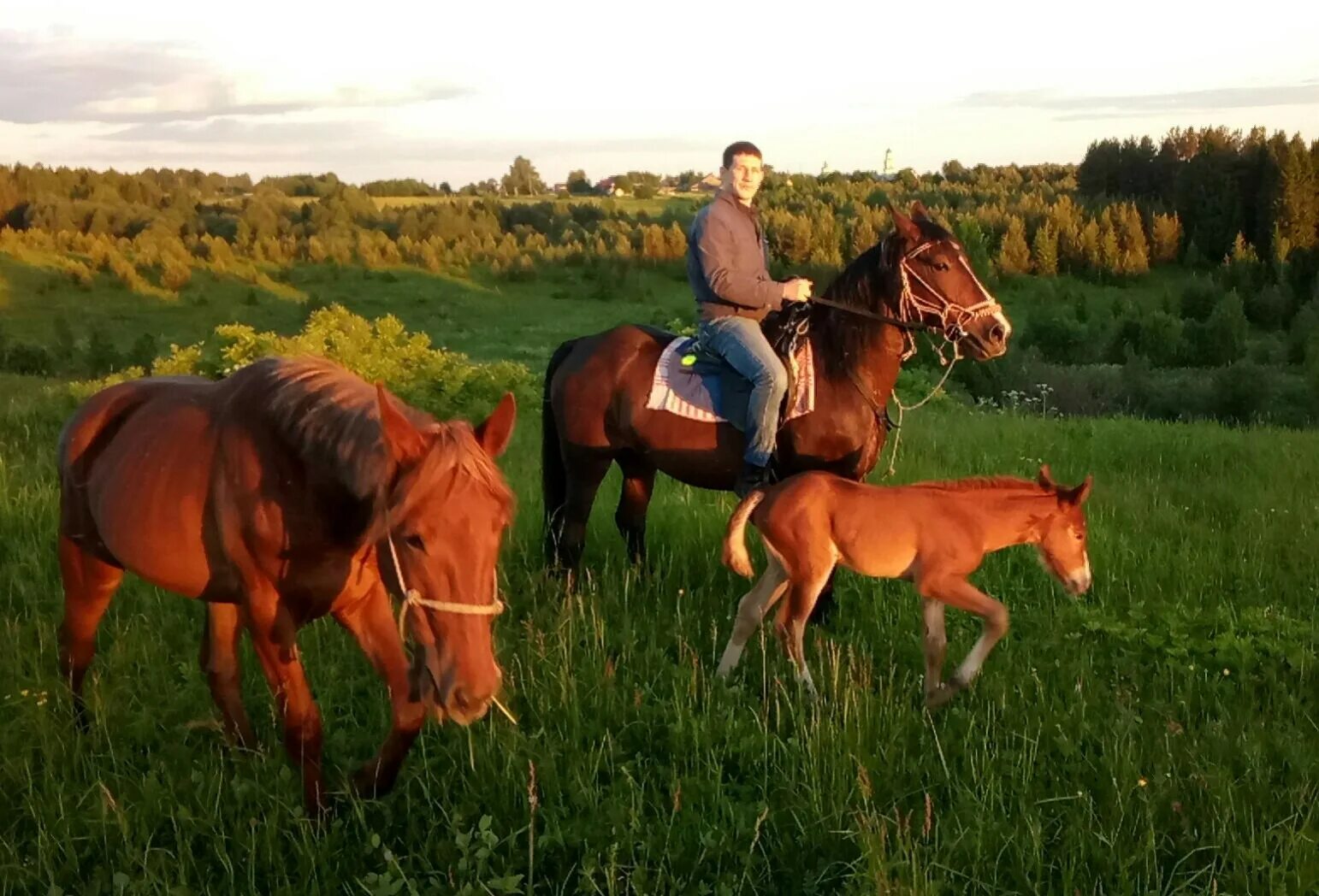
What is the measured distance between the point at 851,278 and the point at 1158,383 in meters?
25.3

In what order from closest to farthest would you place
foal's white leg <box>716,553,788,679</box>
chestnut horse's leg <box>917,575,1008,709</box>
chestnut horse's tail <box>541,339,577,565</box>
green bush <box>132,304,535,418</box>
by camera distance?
1. chestnut horse's leg <box>917,575,1008,709</box>
2. foal's white leg <box>716,553,788,679</box>
3. chestnut horse's tail <box>541,339,577,565</box>
4. green bush <box>132,304,535,418</box>

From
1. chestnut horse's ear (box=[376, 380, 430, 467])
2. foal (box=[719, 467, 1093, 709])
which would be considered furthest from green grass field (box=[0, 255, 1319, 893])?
chestnut horse's ear (box=[376, 380, 430, 467])

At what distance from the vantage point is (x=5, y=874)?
11.1 ft

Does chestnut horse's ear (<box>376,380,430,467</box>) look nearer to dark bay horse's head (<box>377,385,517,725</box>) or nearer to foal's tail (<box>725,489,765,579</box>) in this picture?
dark bay horse's head (<box>377,385,517,725</box>)

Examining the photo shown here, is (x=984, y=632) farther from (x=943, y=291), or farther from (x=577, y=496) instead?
(x=577, y=496)

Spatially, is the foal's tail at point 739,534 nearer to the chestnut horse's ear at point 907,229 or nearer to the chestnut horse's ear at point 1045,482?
the chestnut horse's ear at point 1045,482

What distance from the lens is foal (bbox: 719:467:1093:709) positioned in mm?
4652

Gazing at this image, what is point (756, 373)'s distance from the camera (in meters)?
5.70

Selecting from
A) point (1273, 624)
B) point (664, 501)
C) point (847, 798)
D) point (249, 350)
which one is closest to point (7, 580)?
point (664, 501)

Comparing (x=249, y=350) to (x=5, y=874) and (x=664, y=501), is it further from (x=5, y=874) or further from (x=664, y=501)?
(x=5, y=874)

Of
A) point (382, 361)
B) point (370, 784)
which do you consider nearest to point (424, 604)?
point (370, 784)

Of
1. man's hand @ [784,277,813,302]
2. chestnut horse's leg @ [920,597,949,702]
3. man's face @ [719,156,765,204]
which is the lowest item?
chestnut horse's leg @ [920,597,949,702]

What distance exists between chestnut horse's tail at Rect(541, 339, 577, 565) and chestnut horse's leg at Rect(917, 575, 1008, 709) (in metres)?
3.06

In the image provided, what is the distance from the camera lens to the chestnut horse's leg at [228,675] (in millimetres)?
4145
